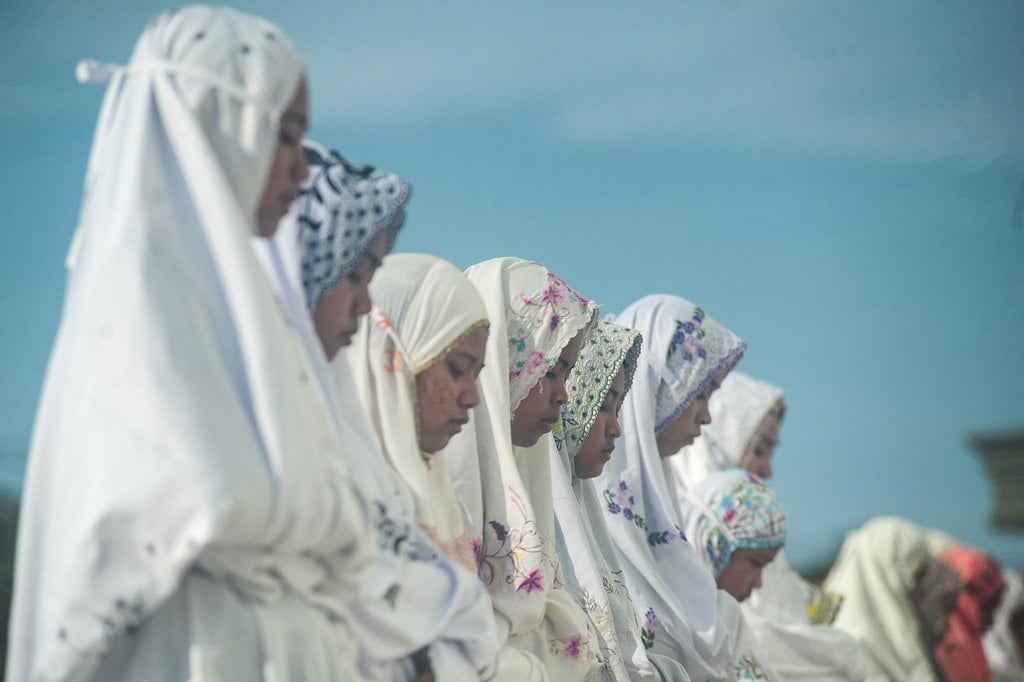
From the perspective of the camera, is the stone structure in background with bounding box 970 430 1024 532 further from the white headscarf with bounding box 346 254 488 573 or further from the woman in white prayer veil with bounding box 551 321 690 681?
the white headscarf with bounding box 346 254 488 573

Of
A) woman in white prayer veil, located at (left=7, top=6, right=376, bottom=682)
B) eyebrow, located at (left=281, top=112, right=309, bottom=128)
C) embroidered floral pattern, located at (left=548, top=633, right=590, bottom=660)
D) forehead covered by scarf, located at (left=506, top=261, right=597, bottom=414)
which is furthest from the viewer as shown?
forehead covered by scarf, located at (left=506, top=261, right=597, bottom=414)

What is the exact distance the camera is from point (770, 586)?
7.55 meters

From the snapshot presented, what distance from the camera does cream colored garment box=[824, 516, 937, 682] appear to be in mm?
8391

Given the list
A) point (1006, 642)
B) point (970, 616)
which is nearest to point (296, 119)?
point (970, 616)

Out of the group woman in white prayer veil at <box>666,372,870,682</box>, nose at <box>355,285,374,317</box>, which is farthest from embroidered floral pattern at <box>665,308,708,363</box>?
nose at <box>355,285,374,317</box>

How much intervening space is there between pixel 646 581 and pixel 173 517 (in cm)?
336

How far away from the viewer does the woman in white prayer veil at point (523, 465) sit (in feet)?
14.4

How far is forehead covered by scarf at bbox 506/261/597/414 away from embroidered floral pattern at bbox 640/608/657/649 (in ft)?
3.85

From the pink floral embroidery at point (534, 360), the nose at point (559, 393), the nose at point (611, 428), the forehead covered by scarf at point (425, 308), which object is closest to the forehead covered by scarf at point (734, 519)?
the nose at point (611, 428)

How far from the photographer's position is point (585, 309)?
515cm

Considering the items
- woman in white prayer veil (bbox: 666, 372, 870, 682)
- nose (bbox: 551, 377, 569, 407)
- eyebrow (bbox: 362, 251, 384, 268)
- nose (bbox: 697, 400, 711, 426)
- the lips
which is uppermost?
eyebrow (bbox: 362, 251, 384, 268)

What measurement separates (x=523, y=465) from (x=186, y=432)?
2370 millimetres

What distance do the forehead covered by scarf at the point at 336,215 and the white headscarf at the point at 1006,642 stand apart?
7.50 metres

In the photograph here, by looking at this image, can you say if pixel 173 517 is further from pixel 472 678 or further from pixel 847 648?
pixel 847 648
